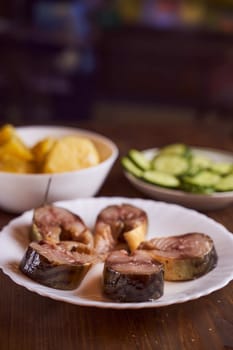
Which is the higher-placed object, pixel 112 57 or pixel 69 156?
pixel 69 156

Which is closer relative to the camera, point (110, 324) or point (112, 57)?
point (110, 324)

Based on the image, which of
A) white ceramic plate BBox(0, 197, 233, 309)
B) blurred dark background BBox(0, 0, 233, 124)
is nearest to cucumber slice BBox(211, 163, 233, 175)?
white ceramic plate BBox(0, 197, 233, 309)

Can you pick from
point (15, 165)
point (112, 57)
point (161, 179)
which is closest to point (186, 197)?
point (161, 179)

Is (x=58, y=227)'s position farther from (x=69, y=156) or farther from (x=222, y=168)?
(x=222, y=168)

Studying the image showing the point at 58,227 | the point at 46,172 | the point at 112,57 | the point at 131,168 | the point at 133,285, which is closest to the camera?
the point at 133,285

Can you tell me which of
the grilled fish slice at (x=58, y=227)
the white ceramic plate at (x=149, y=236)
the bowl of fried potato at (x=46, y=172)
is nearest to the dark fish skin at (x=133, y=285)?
the white ceramic plate at (x=149, y=236)

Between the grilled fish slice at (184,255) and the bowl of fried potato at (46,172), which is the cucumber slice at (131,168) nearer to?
the bowl of fried potato at (46,172)

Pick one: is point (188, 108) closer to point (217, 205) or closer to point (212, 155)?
point (212, 155)
